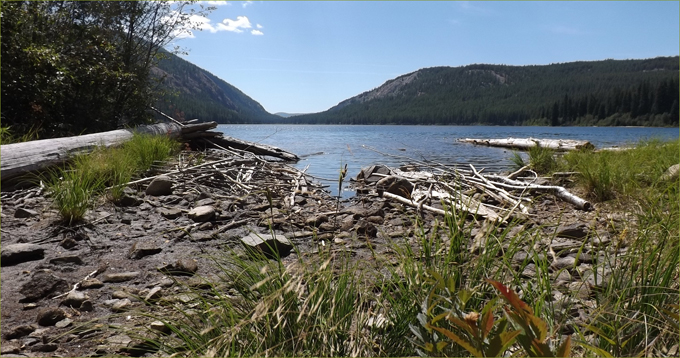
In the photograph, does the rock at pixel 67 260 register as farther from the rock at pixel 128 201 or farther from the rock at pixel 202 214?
the rock at pixel 128 201

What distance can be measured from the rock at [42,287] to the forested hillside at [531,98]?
331ft

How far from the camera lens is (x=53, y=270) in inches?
127

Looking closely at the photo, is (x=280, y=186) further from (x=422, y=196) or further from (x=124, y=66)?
(x=124, y=66)

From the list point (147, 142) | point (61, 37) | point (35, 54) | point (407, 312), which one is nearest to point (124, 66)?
point (61, 37)

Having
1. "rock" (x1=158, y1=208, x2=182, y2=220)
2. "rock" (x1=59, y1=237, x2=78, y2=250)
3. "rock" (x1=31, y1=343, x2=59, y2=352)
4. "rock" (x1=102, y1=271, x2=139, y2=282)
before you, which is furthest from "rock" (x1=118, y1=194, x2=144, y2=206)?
"rock" (x1=31, y1=343, x2=59, y2=352)

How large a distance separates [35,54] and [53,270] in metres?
7.52

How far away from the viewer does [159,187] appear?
233 inches

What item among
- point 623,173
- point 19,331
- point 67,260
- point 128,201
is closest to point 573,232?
point 623,173

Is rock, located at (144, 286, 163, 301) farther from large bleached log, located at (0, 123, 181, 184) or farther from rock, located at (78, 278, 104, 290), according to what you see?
large bleached log, located at (0, 123, 181, 184)

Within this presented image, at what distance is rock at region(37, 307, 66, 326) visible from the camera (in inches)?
95.8

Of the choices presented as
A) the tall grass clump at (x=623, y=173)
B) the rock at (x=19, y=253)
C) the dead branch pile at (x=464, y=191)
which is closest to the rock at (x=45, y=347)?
the rock at (x=19, y=253)

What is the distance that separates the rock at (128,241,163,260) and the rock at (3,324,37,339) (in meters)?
1.26

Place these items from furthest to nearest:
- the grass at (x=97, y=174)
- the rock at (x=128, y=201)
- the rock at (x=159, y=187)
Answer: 1. the rock at (x=159, y=187)
2. the rock at (x=128, y=201)
3. the grass at (x=97, y=174)

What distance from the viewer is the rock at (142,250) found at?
143 inches
